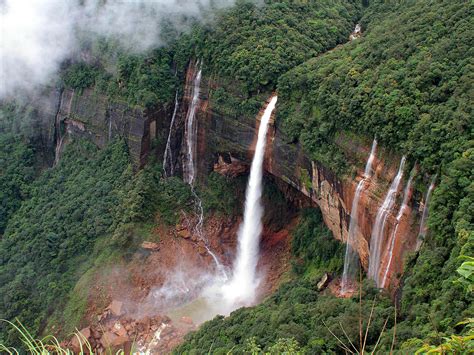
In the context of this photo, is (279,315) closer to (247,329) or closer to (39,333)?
(247,329)

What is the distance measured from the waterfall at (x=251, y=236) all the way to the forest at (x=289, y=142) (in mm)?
819

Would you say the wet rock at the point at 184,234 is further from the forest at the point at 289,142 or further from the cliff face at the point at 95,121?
the cliff face at the point at 95,121

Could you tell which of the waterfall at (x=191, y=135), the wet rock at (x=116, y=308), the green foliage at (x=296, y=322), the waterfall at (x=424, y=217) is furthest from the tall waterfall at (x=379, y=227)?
the waterfall at (x=191, y=135)

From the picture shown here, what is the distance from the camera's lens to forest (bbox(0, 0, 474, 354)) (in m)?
15.7

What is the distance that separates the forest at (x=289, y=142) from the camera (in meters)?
15.7

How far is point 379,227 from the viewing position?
18.8 metres

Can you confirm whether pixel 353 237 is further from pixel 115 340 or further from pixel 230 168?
pixel 115 340

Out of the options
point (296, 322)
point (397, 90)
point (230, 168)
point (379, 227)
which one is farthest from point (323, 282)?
point (230, 168)

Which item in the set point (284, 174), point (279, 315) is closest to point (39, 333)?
point (279, 315)

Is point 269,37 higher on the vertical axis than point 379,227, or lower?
higher

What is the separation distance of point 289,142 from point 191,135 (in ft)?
22.0

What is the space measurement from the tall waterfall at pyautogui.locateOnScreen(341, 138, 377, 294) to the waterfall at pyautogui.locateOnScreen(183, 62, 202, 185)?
34.1 feet

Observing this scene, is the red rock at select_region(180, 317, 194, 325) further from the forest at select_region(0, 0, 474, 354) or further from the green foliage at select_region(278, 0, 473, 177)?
the green foliage at select_region(278, 0, 473, 177)

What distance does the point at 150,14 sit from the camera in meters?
29.4
